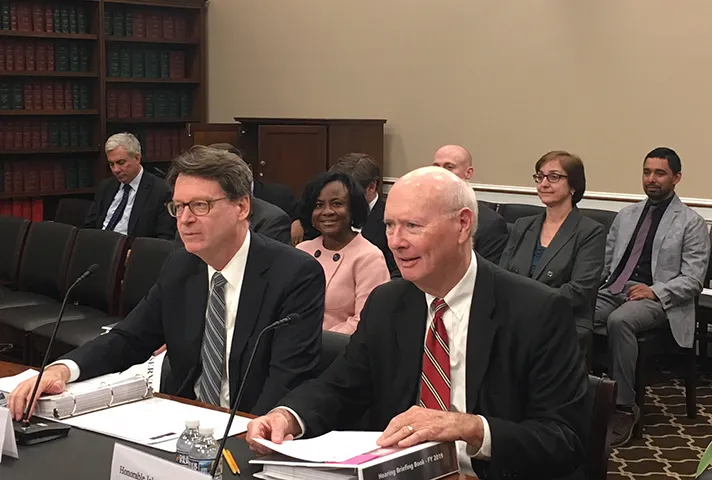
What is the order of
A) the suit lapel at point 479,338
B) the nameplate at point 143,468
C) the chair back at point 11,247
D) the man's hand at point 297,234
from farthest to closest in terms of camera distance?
the chair back at point 11,247
the man's hand at point 297,234
the suit lapel at point 479,338
the nameplate at point 143,468

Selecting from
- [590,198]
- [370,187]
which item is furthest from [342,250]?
[590,198]

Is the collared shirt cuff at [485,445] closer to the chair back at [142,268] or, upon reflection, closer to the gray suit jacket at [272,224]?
the gray suit jacket at [272,224]

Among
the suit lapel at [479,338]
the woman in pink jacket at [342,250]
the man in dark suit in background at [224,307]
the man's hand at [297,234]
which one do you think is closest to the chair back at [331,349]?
the man in dark suit in background at [224,307]

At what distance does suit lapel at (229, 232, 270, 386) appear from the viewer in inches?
103

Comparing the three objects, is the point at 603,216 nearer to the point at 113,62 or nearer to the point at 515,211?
the point at 515,211

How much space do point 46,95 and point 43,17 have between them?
27.1 inches

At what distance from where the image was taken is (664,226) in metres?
5.30

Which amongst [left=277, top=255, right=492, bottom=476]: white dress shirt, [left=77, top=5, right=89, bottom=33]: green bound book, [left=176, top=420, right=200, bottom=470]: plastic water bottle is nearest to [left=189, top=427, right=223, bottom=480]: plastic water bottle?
[left=176, top=420, right=200, bottom=470]: plastic water bottle

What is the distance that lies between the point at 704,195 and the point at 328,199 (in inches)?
122

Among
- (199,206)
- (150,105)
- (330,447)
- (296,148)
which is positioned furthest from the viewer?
(150,105)

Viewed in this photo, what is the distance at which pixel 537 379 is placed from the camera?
2.14 metres

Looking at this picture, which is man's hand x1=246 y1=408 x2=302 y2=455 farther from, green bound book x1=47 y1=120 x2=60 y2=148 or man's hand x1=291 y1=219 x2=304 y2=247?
green bound book x1=47 y1=120 x2=60 y2=148

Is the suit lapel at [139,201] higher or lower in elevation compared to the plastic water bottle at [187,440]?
higher

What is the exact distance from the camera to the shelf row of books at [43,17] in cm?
805
